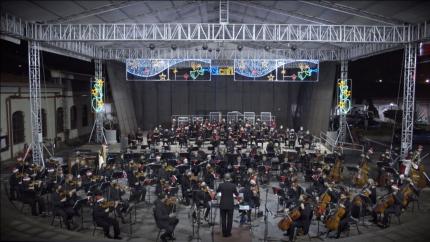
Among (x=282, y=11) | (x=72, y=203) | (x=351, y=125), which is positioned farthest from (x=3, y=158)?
(x=351, y=125)

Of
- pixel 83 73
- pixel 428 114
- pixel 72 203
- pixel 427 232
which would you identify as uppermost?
pixel 83 73

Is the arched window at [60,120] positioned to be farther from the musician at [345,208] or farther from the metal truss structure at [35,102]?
the musician at [345,208]

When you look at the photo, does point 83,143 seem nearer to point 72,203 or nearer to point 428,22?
point 72,203

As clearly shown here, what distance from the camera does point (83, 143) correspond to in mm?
27594

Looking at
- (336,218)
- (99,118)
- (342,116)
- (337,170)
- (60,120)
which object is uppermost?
(342,116)

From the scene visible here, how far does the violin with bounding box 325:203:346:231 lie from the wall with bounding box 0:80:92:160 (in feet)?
54.6

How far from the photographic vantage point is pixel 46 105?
24.4 metres

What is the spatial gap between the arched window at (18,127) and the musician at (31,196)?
9701mm

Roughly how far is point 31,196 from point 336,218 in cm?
976

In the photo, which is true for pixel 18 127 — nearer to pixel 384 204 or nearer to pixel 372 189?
pixel 372 189

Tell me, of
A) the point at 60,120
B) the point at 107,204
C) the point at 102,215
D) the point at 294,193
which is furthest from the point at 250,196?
the point at 60,120

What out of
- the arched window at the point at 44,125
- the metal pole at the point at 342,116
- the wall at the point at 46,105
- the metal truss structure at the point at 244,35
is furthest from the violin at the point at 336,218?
the arched window at the point at 44,125

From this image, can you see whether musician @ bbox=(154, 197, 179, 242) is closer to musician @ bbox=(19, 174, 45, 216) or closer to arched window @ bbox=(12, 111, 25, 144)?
musician @ bbox=(19, 174, 45, 216)

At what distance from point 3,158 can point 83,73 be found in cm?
1273
